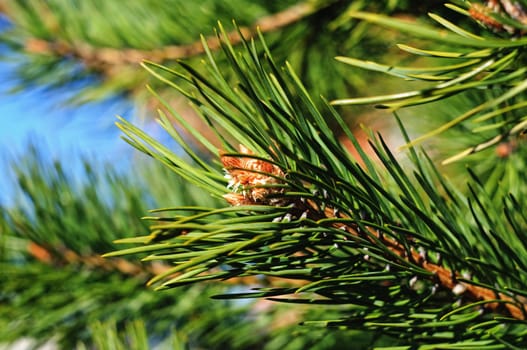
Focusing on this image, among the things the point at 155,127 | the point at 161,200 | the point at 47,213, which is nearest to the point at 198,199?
the point at 161,200

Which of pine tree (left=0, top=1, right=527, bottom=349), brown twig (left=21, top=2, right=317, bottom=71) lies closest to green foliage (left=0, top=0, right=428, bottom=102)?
brown twig (left=21, top=2, right=317, bottom=71)

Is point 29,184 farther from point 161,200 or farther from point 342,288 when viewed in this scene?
point 342,288

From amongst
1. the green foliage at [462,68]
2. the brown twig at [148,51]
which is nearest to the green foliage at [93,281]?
the brown twig at [148,51]

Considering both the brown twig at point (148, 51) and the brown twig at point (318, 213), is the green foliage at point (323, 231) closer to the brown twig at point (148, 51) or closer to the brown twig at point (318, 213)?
the brown twig at point (318, 213)

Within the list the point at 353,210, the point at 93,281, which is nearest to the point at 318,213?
the point at 353,210

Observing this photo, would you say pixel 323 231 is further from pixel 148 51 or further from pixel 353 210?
pixel 148 51
